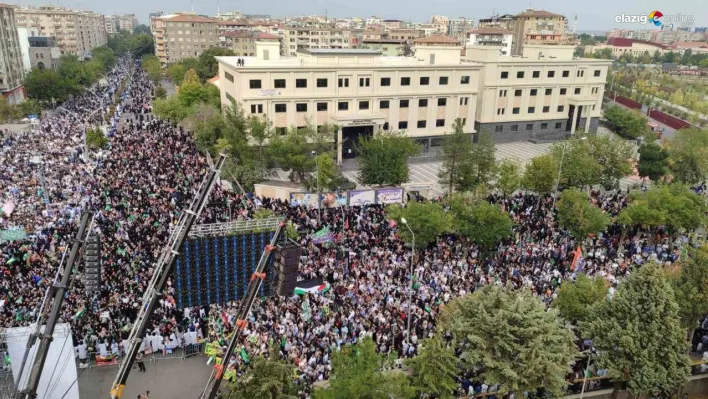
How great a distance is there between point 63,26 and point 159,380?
130569 mm

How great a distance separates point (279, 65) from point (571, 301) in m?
29.6

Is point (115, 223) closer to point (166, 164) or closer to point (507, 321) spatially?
point (166, 164)

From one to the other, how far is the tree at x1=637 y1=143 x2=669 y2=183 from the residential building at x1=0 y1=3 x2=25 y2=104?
222 ft

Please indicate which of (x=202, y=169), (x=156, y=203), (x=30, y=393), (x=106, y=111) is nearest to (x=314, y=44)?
(x=106, y=111)

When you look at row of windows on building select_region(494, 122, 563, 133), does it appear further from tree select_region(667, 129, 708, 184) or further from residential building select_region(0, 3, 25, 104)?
residential building select_region(0, 3, 25, 104)

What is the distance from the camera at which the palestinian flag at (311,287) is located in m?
20.1

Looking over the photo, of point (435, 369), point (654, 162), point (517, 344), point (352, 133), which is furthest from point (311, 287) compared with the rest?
point (654, 162)

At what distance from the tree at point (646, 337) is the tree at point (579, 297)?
66.0 inches

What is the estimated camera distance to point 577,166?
3183cm

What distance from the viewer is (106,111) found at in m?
61.4

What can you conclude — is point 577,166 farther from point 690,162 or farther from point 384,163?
point 384,163

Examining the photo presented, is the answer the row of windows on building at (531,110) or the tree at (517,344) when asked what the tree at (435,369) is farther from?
the row of windows on building at (531,110)

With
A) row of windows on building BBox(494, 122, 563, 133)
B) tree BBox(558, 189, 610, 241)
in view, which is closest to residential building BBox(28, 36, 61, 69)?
row of windows on building BBox(494, 122, 563, 133)

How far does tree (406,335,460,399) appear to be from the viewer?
14188mm
